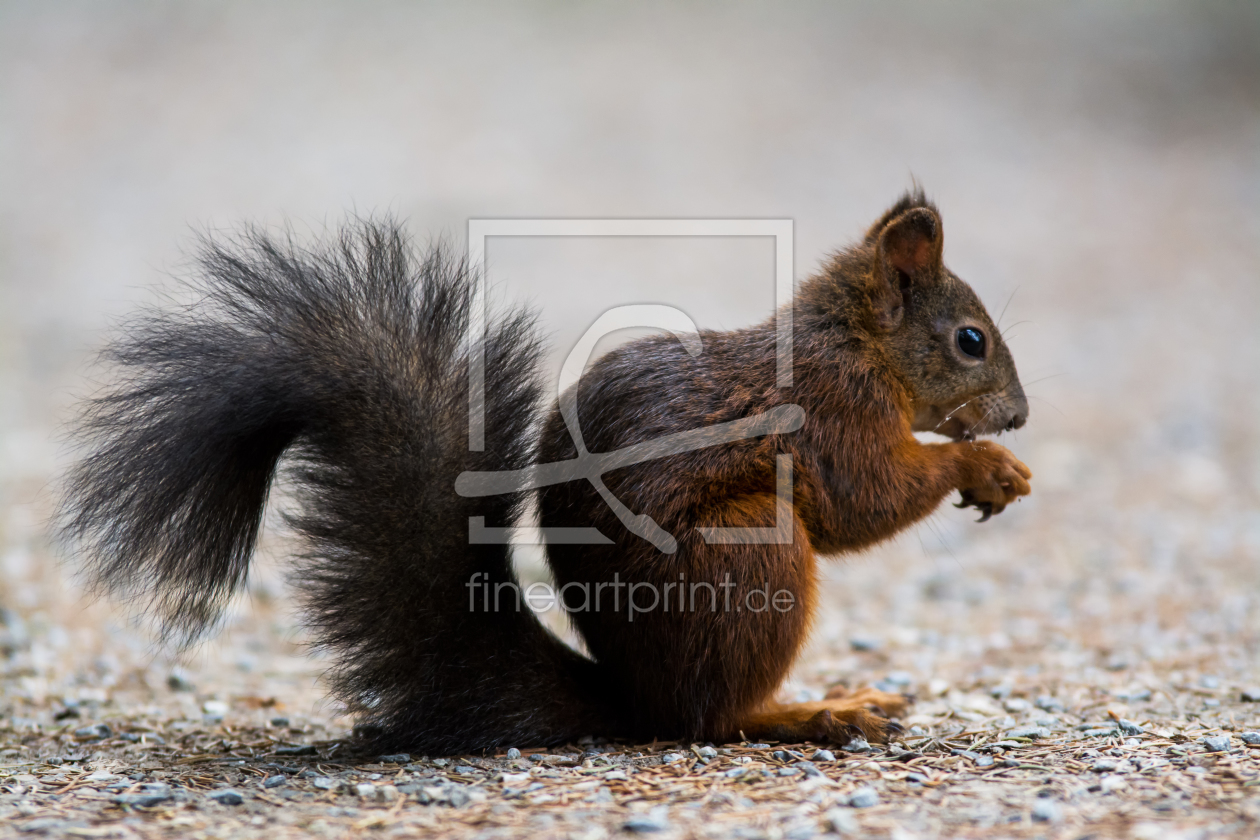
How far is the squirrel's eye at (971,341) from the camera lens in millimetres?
2809

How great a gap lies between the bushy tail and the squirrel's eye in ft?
3.69

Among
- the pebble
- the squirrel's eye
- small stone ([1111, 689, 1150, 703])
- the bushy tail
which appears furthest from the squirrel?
small stone ([1111, 689, 1150, 703])

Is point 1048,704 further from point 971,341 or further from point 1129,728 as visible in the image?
point 971,341

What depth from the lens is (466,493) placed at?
92.7 inches

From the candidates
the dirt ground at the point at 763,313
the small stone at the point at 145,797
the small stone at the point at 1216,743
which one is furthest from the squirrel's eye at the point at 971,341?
the small stone at the point at 145,797

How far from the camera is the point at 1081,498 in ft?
18.0

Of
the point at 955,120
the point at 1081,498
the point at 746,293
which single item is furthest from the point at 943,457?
the point at 955,120

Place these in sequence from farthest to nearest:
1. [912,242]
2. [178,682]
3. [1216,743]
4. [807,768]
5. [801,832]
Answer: [178,682]
[912,242]
[1216,743]
[807,768]
[801,832]

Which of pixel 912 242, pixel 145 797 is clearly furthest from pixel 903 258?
pixel 145 797

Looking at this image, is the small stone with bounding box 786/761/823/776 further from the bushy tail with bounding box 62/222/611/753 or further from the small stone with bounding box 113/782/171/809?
the small stone with bounding box 113/782/171/809

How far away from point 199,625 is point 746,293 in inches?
257

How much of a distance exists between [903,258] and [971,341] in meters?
0.28

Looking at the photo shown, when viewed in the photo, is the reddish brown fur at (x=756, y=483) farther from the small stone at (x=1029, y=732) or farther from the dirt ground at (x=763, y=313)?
the small stone at (x=1029, y=732)

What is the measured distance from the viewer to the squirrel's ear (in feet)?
9.00
